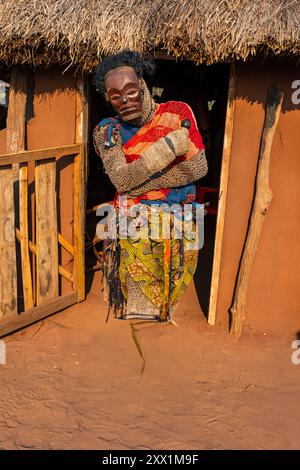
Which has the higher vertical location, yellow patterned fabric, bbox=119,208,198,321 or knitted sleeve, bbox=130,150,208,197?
knitted sleeve, bbox=130,150,208,197

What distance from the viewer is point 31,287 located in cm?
466

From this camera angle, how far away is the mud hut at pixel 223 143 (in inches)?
156

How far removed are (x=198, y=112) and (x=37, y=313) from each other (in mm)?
4270

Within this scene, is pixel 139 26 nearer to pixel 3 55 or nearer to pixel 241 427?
pixel 3 55

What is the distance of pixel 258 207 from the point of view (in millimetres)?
4406

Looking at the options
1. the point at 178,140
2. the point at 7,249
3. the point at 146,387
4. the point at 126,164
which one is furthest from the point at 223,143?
the point at 146,387

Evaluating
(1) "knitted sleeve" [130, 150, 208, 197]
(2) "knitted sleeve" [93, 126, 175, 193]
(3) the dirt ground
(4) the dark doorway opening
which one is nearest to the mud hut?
(3) the dirt ground

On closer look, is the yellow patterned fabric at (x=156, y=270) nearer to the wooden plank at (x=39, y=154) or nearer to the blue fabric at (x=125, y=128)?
the blue fabric at (x=125, y=128)

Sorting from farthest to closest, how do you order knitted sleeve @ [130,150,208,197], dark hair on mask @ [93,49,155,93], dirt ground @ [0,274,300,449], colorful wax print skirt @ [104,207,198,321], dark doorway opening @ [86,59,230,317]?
dark doorway opening @ [86,59,230,317], colorful wax print skirt @ [104,207,198,321], knitted sleeve @ [130,150,208,197], dark hair on mask @ [93,49,155,93], dirt ground @ [0,274,300,449]

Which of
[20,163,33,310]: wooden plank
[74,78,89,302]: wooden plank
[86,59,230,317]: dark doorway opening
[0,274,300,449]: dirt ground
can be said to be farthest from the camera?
[86,59,230,317]: dark doorway opening

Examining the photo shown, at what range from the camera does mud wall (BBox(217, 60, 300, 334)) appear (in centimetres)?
426

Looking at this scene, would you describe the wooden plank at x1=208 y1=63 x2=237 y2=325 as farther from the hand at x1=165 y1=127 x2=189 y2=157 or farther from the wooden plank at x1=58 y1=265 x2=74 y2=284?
the wooden plank at x1=58 y1=265 x2=74 y2=284

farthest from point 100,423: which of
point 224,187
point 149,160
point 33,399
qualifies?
point 224,187

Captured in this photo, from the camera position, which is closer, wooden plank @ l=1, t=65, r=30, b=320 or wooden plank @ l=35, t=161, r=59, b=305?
wooden plank @ l=35, t=161, r=59, b=305
